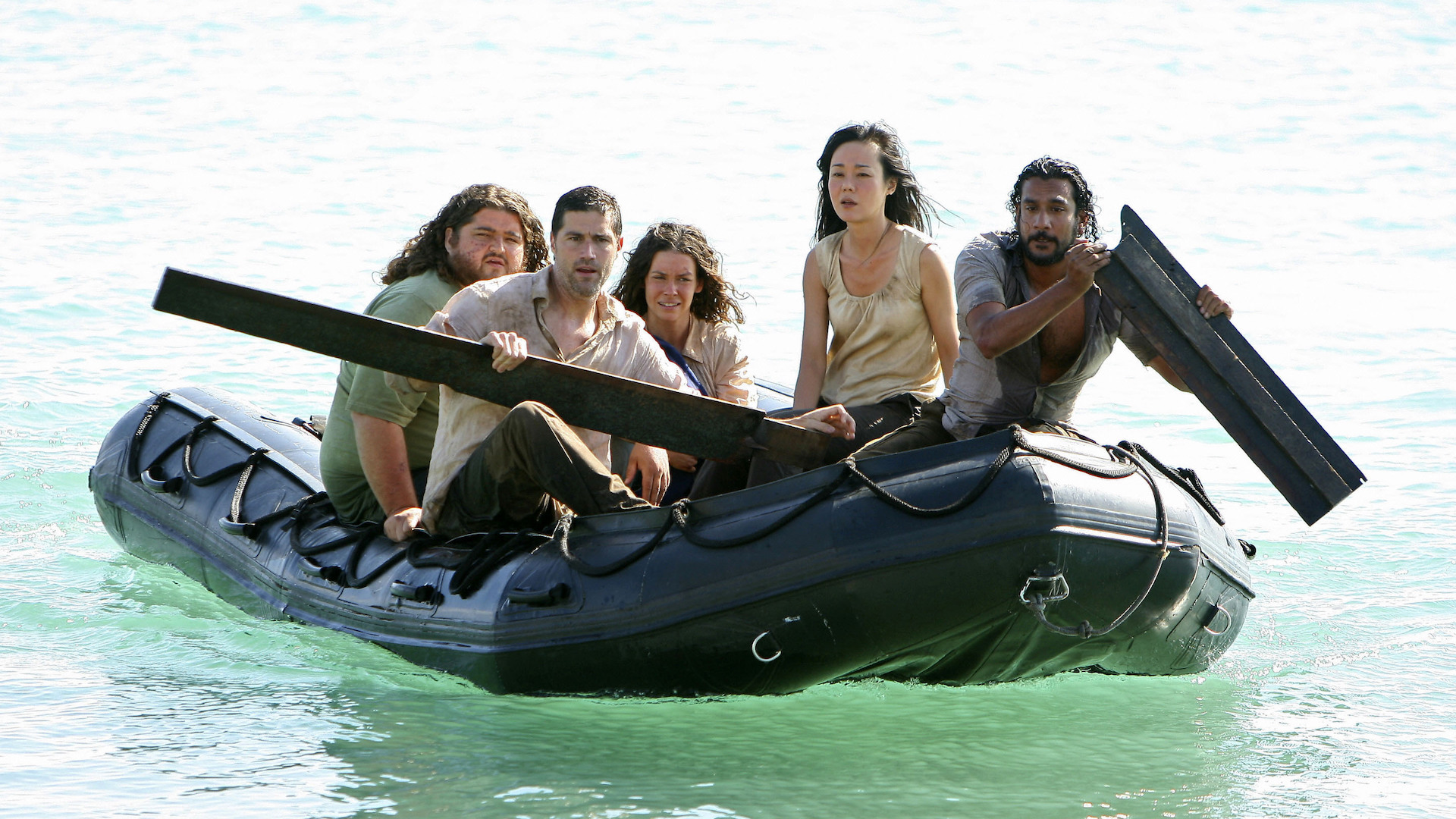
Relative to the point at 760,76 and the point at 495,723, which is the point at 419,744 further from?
the point at 760,76

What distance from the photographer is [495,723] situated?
3.98 m

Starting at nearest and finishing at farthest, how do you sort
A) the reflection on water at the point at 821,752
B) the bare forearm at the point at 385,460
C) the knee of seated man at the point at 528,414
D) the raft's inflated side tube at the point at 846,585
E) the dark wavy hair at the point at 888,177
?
the raft's inflated side tube at the point at 846,585
the reflection on water at the point at 821,752
the knee of seated man at the point at 528,414
the bare forearm at the point at 385,460
the dark wavy hair at the point at 888,177

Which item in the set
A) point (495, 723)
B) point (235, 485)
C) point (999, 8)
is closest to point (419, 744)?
point (495, 723)

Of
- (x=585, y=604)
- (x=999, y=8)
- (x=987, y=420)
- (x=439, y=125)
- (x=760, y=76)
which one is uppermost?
(x=999, y=8)

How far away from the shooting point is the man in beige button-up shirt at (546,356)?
381 centimetres

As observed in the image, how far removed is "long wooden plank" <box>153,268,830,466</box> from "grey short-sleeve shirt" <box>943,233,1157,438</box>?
17.5 inches

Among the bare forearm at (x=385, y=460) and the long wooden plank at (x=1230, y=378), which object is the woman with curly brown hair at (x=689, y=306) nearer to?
the bare forearm at (x=385, y=460)

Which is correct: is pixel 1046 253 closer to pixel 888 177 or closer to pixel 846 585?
pixel 888 177

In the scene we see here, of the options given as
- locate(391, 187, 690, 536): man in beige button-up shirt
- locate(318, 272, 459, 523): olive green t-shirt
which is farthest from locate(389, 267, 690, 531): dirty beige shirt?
locate(318, 272, 459, 523): olive green t-shirt

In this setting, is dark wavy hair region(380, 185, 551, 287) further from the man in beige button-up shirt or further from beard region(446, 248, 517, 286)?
the man in beige button-up shirt

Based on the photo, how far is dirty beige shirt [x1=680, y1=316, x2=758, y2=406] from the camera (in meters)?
4.82

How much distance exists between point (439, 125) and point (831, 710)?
12.7 m

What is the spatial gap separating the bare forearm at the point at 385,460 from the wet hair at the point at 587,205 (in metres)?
0.77

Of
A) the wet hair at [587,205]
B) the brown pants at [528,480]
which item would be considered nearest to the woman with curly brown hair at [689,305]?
the wet hair at [587,205]
